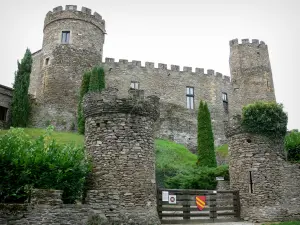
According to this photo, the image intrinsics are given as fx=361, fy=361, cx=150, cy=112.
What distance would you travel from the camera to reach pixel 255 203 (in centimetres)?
1680

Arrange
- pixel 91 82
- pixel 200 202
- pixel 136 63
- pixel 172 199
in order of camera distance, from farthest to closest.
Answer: pixel 136 63 → pixel 91 82 → pixel 200 202 → pixel 172 199

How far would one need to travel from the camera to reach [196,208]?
16469 mm

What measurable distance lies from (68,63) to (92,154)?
75.8ft

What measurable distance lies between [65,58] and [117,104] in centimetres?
2297

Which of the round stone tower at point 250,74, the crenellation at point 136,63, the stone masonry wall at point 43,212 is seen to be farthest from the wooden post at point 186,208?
the round stone tower at point 250,74

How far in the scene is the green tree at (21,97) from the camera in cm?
3179

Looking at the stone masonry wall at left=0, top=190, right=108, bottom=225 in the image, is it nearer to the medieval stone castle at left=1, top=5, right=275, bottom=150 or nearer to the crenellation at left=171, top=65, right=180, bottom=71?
the medieval stone castle at left=1, top=5, right=275, bottom=150

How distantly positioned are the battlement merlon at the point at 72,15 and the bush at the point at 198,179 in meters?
20.7

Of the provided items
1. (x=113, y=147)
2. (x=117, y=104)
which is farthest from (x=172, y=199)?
(x=117, y=104)

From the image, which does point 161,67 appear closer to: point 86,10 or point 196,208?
point 86,10

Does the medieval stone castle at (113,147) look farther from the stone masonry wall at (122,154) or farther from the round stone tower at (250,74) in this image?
the round stone tower at (250,74)

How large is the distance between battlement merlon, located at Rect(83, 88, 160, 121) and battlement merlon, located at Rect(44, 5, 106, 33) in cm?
2379

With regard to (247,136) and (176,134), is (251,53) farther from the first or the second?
(247,136)

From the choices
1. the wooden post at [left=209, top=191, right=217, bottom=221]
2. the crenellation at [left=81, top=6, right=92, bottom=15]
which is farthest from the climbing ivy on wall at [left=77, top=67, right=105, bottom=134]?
the wooden post at [left=209, top=191, right=217, bottom=221]
